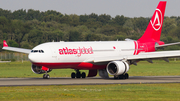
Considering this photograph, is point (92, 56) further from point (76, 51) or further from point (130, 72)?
point (130, 72)

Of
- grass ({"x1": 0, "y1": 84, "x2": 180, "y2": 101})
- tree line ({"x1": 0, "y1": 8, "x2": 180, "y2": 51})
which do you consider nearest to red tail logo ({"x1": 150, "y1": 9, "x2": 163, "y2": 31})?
grass ({"x1": 0, "y1": 84, "x2": 180, "y2": 101})

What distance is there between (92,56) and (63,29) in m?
97.2

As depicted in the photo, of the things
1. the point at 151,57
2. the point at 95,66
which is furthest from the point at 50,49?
the point at 151,57

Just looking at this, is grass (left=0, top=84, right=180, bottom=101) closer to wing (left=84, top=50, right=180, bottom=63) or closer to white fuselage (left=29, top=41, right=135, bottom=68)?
white fuselage (left=29, top=41, right=135, bottom=68)

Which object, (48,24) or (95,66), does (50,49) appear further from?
(48,24)

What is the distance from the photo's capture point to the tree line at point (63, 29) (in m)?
117

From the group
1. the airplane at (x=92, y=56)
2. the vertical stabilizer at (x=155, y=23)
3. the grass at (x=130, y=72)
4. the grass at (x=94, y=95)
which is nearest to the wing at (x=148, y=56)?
the airplane at (x=92, y=56)

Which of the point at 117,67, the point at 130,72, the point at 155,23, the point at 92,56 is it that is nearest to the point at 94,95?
the point at 117,67

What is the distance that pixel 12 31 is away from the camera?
123875mm

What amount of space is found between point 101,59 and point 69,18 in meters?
127

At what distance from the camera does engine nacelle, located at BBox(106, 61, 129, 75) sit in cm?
3704

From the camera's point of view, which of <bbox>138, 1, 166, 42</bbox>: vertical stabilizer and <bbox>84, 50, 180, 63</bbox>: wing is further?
<bbox>138, 1, 166, 42</bbox>: vertical stabilizer

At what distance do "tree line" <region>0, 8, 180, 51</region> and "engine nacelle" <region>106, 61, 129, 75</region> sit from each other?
5684cm

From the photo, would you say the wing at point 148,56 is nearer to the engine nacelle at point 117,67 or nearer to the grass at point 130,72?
the engine nacelle at point 117,67
